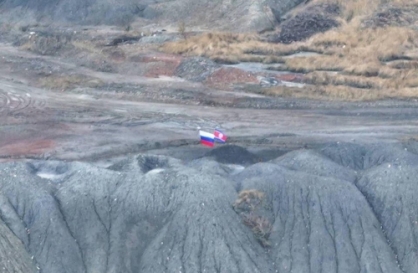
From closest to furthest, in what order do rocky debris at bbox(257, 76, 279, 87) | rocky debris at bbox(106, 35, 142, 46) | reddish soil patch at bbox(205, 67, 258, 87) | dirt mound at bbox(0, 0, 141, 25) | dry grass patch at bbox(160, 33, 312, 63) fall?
1. rocky debris at bbox(257, 76, 279, 87)
2. reddish soil patch at bbox(205, 67, 258, 87)
3. dry grass patch at bbox(160, 33, 312, 63)
4. rocky debris at bbox(106, 35, 142, 46)
5. dirt mound at bbox(0, 0, 141, 25)

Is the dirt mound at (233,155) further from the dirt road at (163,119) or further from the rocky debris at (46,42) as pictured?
the rocky debris at (46,42)

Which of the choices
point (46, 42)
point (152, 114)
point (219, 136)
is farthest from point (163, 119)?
point (46, 42)

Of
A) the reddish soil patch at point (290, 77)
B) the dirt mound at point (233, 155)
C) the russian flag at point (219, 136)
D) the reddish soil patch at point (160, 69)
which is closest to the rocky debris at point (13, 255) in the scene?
the dirt mound at point (233, 155)

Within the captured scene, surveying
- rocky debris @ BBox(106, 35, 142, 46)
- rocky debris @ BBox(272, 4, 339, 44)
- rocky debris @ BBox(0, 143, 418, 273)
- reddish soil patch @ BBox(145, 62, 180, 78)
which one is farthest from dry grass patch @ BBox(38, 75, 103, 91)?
rocky debris @ BBox(0, 143, 418, 273)

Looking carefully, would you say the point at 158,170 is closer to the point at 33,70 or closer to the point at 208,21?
the point at 33,70

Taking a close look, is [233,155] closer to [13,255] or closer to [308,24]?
[13,255]

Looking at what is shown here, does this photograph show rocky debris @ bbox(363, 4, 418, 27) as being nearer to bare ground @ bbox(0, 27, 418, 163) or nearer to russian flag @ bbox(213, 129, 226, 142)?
bare ground @ bbox(0, 27, 418, 163)
